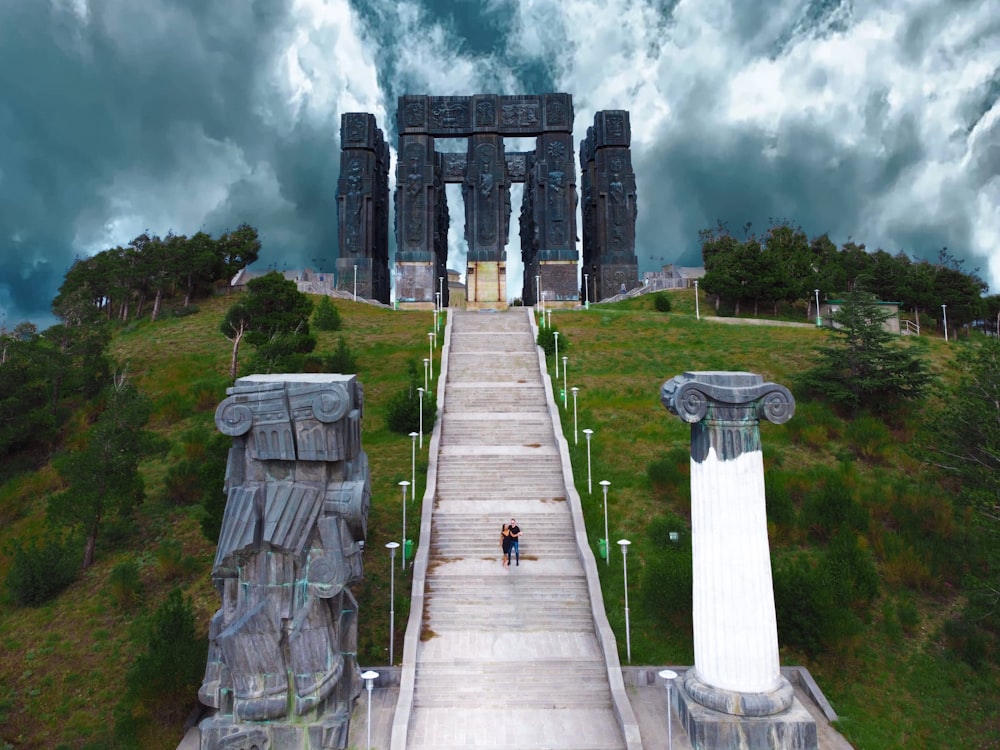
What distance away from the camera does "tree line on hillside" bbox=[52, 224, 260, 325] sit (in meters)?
36.9

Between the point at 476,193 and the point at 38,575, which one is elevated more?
the point at 476,193

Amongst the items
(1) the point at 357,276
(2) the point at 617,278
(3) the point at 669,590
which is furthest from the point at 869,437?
(1) the point at 357,276

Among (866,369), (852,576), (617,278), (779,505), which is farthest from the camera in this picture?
(617,278)

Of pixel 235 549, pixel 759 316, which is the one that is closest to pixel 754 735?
pixel 235 549

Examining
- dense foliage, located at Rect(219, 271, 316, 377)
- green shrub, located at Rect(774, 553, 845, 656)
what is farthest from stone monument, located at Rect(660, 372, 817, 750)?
dense foliage, located at Rect(219, 271, 316, 377)

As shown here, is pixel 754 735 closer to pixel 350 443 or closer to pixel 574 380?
pixel 350 443

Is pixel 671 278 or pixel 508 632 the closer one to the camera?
pixel 508 632

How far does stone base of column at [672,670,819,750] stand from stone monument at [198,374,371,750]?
4973 millimetres

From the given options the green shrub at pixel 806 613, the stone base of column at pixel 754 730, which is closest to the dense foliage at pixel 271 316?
the green shrub at pixel 806 613

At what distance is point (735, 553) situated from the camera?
26.7 feet

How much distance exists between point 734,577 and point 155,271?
128ft

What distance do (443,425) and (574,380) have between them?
6.29 metres

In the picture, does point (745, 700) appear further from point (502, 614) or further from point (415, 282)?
point (415, 282)

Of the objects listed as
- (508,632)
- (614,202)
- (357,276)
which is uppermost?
(614,202)
